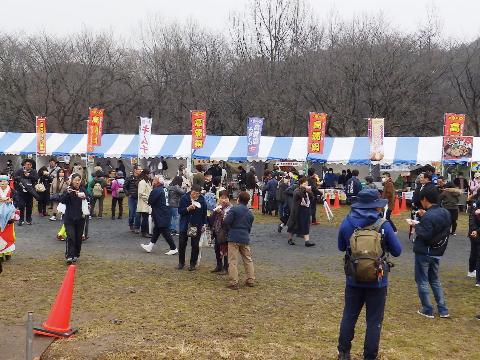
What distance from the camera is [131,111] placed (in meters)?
42.4

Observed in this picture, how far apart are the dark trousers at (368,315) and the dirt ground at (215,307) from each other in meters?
0.42

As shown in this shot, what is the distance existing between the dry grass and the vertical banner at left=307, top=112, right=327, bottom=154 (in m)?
12.2

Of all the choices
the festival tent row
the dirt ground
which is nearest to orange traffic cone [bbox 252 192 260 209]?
the festival tent row

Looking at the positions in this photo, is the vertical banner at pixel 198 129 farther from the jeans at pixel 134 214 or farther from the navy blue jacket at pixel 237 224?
the navy blue jacket at pixel 237 224

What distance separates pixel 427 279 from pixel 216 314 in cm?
274

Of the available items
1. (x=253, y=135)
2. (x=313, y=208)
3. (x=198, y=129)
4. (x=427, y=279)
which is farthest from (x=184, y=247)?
(x=198, y=129)

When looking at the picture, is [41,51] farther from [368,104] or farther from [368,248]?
[368,248]

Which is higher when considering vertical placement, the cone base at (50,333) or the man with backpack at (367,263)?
the man with backpack at (367,263)

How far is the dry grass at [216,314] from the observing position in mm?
5152

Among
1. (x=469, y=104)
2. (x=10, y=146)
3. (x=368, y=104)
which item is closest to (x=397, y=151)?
(x=368, y=104)

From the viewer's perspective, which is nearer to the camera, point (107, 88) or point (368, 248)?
point (368, 248)

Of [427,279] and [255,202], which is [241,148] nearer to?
[255,202]

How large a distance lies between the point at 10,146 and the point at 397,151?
19.1 meters

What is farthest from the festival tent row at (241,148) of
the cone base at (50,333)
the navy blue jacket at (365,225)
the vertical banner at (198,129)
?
the cone base at (50,333)
